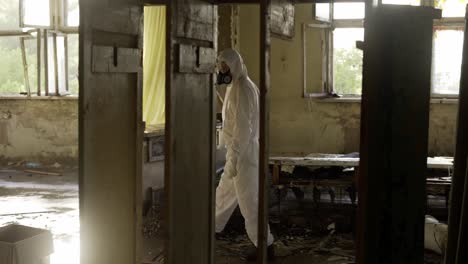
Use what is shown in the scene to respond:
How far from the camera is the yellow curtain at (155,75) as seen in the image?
7.29 meters

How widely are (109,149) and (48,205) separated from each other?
4123mm

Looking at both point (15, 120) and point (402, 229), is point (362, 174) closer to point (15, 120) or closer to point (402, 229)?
point (402, 229)

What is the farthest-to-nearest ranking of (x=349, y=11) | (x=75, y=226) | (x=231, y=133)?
(x=349, y=11) → (x=75, y=226) → (x=231, y=133)

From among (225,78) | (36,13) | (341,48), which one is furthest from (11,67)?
(225,78)

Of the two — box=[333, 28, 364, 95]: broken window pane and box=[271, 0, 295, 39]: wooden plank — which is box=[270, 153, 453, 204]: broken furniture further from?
box=[271, 0, 295, 39]: wooden plank

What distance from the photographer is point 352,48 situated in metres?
7.83

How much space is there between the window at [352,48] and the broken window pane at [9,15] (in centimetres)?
460

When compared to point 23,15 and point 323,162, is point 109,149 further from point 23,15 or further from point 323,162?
point 23,15

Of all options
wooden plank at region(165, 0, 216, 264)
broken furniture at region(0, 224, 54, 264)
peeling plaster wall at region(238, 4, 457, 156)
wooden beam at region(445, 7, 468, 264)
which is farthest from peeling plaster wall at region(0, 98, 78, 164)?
wooden beam at region(445, 7, 468, 264)

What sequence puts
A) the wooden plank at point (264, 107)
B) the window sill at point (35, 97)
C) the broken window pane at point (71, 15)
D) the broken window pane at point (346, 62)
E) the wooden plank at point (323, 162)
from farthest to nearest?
the window sill at point (35, 97) → the broken window pane at point (71, 15) → the broken window pane at point (346, 62) → the wooden plank at point (323, 162) → the wooden plank at point (264, 107)

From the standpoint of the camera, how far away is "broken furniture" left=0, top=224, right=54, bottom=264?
3555 millimetres

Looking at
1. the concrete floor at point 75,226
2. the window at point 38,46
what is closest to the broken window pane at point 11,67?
the window at point 38,46

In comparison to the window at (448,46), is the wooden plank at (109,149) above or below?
below

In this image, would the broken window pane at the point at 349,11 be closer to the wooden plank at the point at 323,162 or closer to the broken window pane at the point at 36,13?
the wooden plank at the point at 323,162
